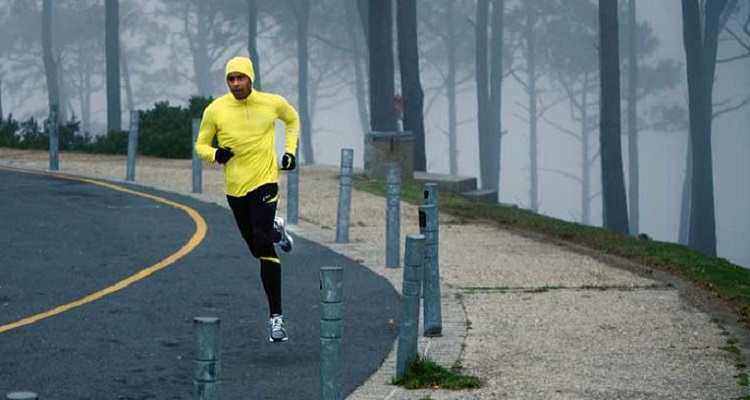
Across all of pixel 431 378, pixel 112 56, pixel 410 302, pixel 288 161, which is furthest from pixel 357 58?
pixel 431 378

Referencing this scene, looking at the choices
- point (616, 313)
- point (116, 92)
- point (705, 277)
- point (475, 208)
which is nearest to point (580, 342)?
point (616, 313)

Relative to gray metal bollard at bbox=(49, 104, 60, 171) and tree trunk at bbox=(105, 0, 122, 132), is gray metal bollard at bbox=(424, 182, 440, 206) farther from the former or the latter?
tree trunk at bbox=(105, 0, 122, 132)

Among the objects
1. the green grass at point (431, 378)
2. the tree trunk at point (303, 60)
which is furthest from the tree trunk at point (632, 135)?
the green grass at point (431, 378)

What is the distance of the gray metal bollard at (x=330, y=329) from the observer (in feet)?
30.4

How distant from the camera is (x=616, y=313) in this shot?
48.0 ft

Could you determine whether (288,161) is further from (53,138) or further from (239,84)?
(53,138)

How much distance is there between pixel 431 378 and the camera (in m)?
11.3

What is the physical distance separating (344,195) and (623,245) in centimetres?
381

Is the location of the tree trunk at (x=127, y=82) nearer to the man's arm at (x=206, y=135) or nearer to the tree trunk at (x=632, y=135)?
the tree trunk at (x=632, y=135)

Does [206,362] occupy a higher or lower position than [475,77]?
lower

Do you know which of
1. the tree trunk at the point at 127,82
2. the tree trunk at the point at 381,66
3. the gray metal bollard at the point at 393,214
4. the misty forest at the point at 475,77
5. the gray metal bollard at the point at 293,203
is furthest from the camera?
the tree trunk at the point at 127,82

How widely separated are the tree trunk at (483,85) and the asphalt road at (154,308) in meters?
44.4

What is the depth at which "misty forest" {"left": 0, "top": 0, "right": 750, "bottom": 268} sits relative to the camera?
A: 3174 inches

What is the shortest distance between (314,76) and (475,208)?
2699 inches
